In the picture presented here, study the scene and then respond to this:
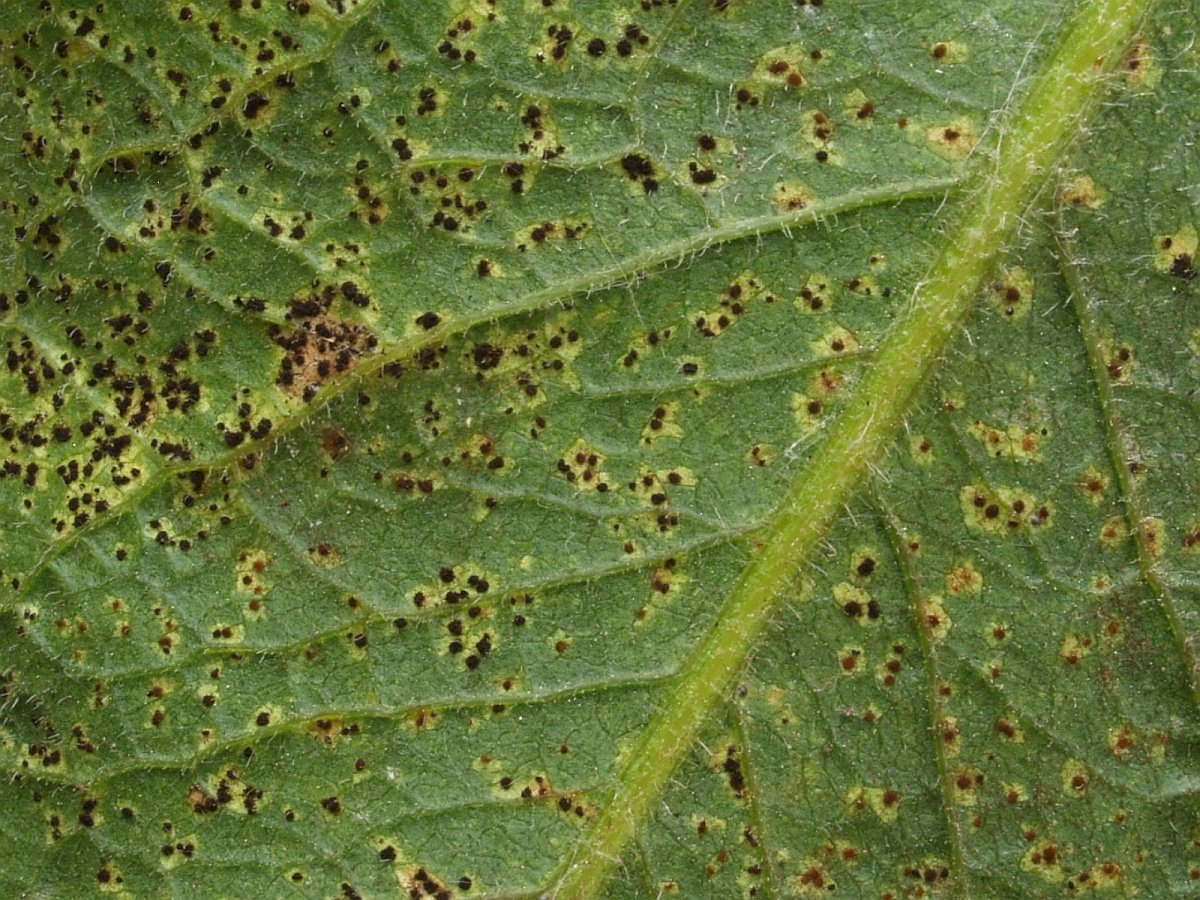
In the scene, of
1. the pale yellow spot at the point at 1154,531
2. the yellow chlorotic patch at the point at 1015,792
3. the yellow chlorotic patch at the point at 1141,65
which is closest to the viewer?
the yellow chlorotic patch at the point at 1141,65

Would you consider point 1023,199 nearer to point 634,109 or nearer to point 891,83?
point 891,83

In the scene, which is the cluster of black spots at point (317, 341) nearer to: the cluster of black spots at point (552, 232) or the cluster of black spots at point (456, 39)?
the cluster of black spots at point (552, 232)

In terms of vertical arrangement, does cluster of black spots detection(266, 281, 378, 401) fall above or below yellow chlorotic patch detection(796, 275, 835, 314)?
below

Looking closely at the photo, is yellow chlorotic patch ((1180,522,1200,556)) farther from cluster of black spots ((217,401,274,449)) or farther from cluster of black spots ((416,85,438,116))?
cluster of black spots ((217,401,274,449))

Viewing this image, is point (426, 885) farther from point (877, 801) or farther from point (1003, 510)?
point (1003, 510)

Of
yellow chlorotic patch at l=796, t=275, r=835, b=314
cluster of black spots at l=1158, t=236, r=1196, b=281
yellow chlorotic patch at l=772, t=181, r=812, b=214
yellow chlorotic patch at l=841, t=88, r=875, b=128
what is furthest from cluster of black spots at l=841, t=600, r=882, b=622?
yellow chlorotic patch at l=841, t=88, r=875, b=128

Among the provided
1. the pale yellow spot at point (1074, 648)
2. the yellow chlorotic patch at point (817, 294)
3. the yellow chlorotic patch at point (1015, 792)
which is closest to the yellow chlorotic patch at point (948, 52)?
the yellow chlorotic patch at point (817, 294)
